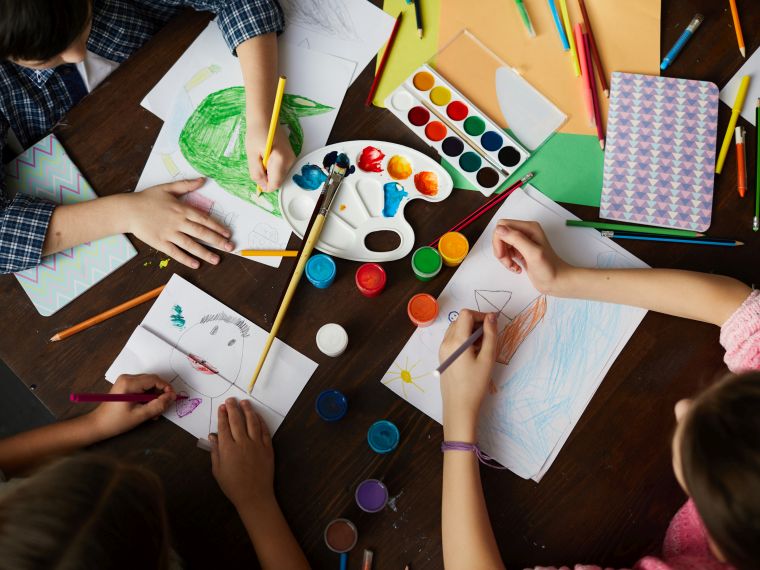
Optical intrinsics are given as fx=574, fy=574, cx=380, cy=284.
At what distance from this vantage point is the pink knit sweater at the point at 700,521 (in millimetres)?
788

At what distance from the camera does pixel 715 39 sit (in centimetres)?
106

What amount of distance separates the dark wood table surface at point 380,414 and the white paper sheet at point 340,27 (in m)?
0.15

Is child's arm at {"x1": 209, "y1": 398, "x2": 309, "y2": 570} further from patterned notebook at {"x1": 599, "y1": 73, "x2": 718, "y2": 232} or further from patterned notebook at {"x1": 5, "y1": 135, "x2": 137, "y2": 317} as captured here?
patterned notebook at {"x1": 599, "y1": 73, "x2": 718, "y2": 232}

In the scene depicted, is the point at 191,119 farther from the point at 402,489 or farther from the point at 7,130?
the point at 402,489

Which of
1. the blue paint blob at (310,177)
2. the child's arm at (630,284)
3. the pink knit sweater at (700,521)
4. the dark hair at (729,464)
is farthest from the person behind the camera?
the blue paint blob at (310,177)

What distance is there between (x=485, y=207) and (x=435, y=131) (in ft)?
0.55

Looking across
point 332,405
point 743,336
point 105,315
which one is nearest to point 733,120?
point 743,336

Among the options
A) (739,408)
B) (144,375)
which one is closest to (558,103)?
(739,408)

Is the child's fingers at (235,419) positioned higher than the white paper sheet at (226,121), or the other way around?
the white paper sheet at (226,121)

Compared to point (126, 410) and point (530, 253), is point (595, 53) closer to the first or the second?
point (530, 253)

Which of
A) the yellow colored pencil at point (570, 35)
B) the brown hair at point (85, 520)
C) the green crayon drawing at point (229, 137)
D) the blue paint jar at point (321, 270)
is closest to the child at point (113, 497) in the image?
the brown hair at point (85, 520)

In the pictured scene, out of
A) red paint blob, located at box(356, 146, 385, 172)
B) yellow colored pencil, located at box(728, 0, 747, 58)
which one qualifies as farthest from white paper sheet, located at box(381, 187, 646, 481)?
yellow colored pencil, located at box(728, 0, 747, 58)

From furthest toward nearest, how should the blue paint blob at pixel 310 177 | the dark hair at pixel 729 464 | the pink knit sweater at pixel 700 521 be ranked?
the blue paint blob at pixel 310 177, the pink knit sweater at pixel 700 521, the dark hair at pixel 729 464

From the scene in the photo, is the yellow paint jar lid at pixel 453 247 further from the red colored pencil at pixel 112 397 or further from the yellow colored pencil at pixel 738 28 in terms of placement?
the yellow colored pencil at pixel 738 28
